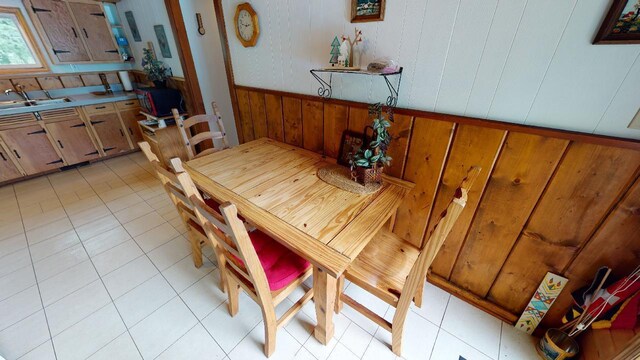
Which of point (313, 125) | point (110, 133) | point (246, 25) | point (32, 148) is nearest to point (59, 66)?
point (110, 133)

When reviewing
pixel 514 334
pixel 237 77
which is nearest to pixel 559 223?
pixel 514 334

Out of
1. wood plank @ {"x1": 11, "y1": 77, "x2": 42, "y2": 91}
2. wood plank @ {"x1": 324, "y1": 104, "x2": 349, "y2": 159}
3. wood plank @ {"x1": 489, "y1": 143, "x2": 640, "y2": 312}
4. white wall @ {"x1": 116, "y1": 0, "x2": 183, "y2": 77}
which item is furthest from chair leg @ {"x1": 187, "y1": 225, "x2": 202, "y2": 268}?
wood plank @ {"x1": 11, "y1": 77, "x2": 42, "y2": 91}

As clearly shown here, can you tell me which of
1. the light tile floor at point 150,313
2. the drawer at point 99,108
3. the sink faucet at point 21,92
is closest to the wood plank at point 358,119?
the light tile floor at point 150,313

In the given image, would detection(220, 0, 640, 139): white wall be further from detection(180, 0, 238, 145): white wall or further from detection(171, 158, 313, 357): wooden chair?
detection(180, 0, 238, 145): white wall

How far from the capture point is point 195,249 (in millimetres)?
1704

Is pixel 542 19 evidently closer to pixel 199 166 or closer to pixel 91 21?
pixel 199 166

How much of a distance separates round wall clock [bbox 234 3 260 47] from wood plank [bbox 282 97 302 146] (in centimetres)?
54

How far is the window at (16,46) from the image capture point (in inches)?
109

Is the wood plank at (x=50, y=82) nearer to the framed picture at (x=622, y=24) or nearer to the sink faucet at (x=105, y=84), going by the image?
the sink faucet at (x=105, y=84)

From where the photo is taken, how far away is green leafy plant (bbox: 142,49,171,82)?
9.95 ft

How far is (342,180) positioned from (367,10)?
960 mm

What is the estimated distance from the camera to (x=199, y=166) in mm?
1661

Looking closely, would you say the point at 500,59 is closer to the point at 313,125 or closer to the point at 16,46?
the point at 313,125

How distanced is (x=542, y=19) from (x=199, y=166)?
1.98 meters
